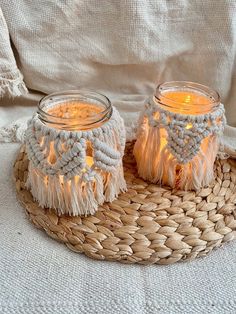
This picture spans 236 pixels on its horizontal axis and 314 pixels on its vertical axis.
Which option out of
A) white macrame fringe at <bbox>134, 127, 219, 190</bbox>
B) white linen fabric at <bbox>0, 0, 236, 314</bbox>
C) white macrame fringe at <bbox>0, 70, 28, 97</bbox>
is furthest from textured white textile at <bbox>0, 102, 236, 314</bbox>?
white macrame fringe at <bbox>0, 70, 28, 97</bbox>

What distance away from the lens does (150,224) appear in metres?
0.54

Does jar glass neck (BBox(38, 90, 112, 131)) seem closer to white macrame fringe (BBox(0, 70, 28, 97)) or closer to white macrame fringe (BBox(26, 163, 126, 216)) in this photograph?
white macrame fringe (BBox(26, 163, 126, 216))

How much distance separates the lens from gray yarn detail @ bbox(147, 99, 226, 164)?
549 millimetres

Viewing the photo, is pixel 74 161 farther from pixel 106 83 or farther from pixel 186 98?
pixel 106 83

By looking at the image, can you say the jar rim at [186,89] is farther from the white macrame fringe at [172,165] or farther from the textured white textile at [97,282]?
the textured white textile at [97,282]

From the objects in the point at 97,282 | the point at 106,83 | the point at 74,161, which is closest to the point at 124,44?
the point at 106,83

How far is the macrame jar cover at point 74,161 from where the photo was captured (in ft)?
1.65

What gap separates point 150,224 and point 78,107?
19 cm

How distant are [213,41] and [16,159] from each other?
1.26 ft

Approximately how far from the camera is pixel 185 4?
0.69m

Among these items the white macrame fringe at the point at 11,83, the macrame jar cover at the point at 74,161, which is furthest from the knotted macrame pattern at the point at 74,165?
the white macrame fringe at the point at 11,83

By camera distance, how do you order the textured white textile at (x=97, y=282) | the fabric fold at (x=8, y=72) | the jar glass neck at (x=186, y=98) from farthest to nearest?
the fabric fold at (x=8, y=72) < the jar glass neck at (x=186, y=98) < the textured white textile at (x=97, y=282)

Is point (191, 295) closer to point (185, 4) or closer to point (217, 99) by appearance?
point (217, 99)

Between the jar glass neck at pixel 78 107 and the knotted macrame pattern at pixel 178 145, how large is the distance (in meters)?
0.07
